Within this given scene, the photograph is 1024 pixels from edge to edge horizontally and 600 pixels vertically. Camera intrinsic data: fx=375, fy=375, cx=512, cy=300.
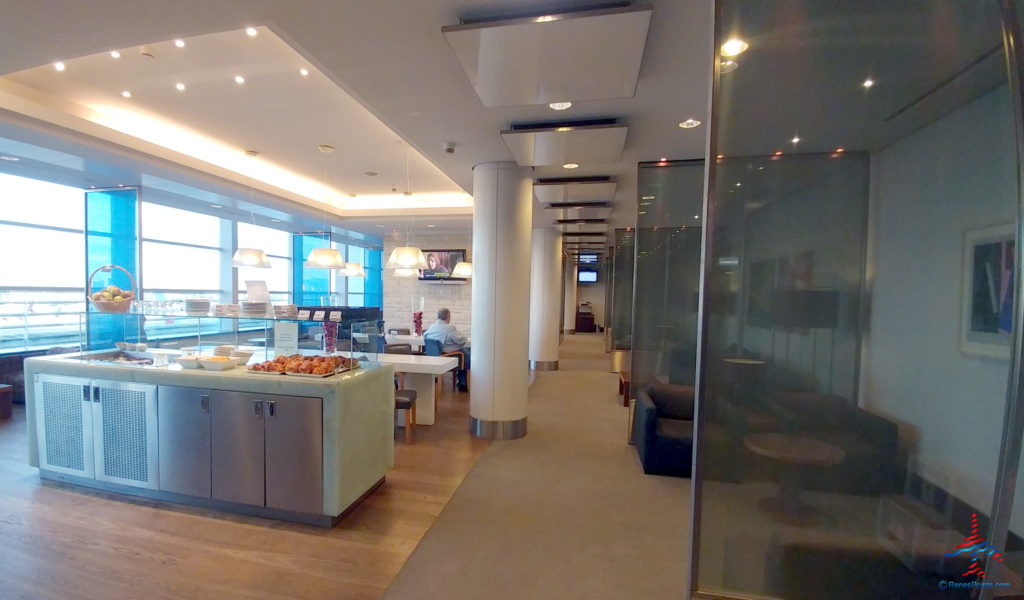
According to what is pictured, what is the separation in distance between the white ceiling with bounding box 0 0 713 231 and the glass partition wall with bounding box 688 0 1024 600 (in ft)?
2.10

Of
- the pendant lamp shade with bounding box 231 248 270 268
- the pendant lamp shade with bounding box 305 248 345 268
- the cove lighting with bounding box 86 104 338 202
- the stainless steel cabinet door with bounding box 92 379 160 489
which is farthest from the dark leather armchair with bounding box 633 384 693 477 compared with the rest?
the cove lighting with bounding box 86 104 338 202

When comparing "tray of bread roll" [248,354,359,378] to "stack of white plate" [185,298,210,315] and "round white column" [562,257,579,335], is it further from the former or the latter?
"round white column" [562,257,579,335]

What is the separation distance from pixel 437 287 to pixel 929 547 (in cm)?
975

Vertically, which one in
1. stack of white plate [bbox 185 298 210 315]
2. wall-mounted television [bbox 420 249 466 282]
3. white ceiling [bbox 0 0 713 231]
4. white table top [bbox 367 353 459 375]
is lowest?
white table top [bbox 367 353 459 375]

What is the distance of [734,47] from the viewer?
1.39 metres

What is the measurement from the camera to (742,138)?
Answer: 1414 mm

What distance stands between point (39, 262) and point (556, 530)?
28.5ft

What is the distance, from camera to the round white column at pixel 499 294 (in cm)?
414

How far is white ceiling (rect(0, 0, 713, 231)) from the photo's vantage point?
1.79 meters

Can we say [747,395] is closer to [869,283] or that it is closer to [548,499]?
[869,283]

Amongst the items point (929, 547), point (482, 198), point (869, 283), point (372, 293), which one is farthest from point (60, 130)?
point (372, 293)

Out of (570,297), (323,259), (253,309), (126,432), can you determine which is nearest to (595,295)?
(570,297)

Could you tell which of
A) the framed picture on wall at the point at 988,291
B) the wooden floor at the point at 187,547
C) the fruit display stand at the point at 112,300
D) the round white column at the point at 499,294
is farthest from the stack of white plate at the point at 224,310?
the framed picture on wall at the point at 988,291

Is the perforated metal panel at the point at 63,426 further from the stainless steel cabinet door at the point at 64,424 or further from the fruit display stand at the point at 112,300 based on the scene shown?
the fruit display stand at the point at 112,300
